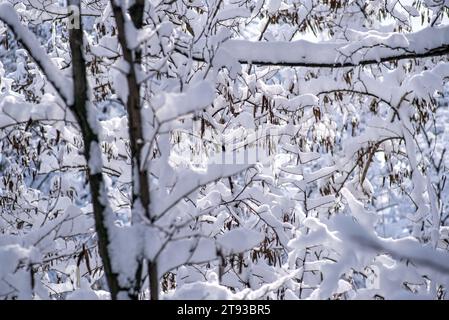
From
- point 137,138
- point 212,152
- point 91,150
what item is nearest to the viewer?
point 137,138

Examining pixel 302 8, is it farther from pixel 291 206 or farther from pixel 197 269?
pixel 197 269

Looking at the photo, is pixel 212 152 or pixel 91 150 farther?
pixel 212 152

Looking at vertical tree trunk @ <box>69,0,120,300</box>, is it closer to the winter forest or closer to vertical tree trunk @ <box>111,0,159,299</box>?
the winter forest

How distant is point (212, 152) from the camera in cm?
387

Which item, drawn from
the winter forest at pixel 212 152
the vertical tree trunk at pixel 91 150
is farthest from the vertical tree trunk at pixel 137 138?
the vertical tree trunk at pixel 91 150

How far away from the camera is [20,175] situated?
550 cm

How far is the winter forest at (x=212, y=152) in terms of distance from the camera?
1979 millimetres

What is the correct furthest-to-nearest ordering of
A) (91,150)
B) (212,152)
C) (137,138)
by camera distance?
(212,152), (91,150), (137,138)

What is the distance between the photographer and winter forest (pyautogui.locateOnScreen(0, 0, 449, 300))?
1979 millimetres

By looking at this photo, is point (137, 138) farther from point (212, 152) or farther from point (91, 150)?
point (212, 152)

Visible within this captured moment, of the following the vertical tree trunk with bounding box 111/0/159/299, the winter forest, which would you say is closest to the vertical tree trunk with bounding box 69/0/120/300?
the winter forest

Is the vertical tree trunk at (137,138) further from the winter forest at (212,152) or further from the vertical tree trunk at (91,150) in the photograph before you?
the vertical tree trunk at (91,150)

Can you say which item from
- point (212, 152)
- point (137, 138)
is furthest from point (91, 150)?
point (212, 152)
